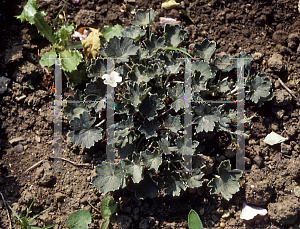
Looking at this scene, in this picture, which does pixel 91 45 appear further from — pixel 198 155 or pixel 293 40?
pixel 293 40

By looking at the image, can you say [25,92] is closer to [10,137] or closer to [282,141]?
[10,137]

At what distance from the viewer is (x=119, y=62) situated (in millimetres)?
3217

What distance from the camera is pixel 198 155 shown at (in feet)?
10.5

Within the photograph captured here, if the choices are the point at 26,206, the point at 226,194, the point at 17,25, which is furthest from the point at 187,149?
the point at 17,25

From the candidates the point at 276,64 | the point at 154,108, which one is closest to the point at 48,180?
the point at 154,108

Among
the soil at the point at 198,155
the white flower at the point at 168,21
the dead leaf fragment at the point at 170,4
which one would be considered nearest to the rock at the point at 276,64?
the soil at the point at 198,155

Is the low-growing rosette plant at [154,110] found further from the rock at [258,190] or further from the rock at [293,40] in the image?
the rock at [293,40]

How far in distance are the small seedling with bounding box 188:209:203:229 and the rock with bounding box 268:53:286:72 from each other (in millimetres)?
1947

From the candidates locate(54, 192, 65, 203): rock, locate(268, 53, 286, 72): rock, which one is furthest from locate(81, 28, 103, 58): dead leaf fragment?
locate(268, 53, 286, 72): rock

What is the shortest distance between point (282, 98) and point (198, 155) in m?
1.18

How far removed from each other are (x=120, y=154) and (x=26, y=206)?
1.22 metres

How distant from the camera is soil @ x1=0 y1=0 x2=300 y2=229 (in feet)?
10.4

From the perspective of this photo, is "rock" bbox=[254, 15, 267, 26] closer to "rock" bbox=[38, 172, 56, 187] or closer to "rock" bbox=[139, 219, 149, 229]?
"rock" bbox=[139, 219, 149, 229]

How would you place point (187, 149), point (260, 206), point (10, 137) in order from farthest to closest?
point (10, 137)
point (260, 206)
point (187, 149)
